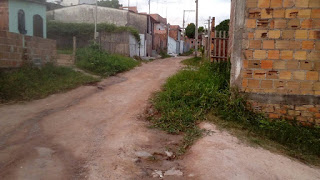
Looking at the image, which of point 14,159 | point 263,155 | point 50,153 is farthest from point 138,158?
point 263,155

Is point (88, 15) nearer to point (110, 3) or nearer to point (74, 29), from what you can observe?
point (74, 29)

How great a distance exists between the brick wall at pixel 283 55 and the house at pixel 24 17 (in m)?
13.8

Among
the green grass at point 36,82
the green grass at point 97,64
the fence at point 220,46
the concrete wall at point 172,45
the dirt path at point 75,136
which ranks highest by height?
the concrete wall at point 172,45

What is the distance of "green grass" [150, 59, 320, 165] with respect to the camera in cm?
483

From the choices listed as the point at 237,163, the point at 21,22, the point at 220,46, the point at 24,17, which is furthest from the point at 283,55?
the point at 24,17

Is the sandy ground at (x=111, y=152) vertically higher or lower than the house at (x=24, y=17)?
lower

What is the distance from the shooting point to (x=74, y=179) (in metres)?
3.14

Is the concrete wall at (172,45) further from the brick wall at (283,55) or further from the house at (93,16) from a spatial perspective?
the brick wall at (283,55)

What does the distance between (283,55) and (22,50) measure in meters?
7.43

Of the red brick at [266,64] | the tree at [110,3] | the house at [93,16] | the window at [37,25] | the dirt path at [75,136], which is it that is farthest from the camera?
the tree at [110,3]

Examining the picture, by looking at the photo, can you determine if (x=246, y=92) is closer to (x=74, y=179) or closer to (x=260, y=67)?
(x=260, y=67)

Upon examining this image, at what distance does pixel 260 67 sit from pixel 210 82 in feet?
6.22

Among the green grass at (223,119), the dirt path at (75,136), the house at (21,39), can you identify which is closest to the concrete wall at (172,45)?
the house at (21,39)

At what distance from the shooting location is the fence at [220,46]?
34.8 ft
